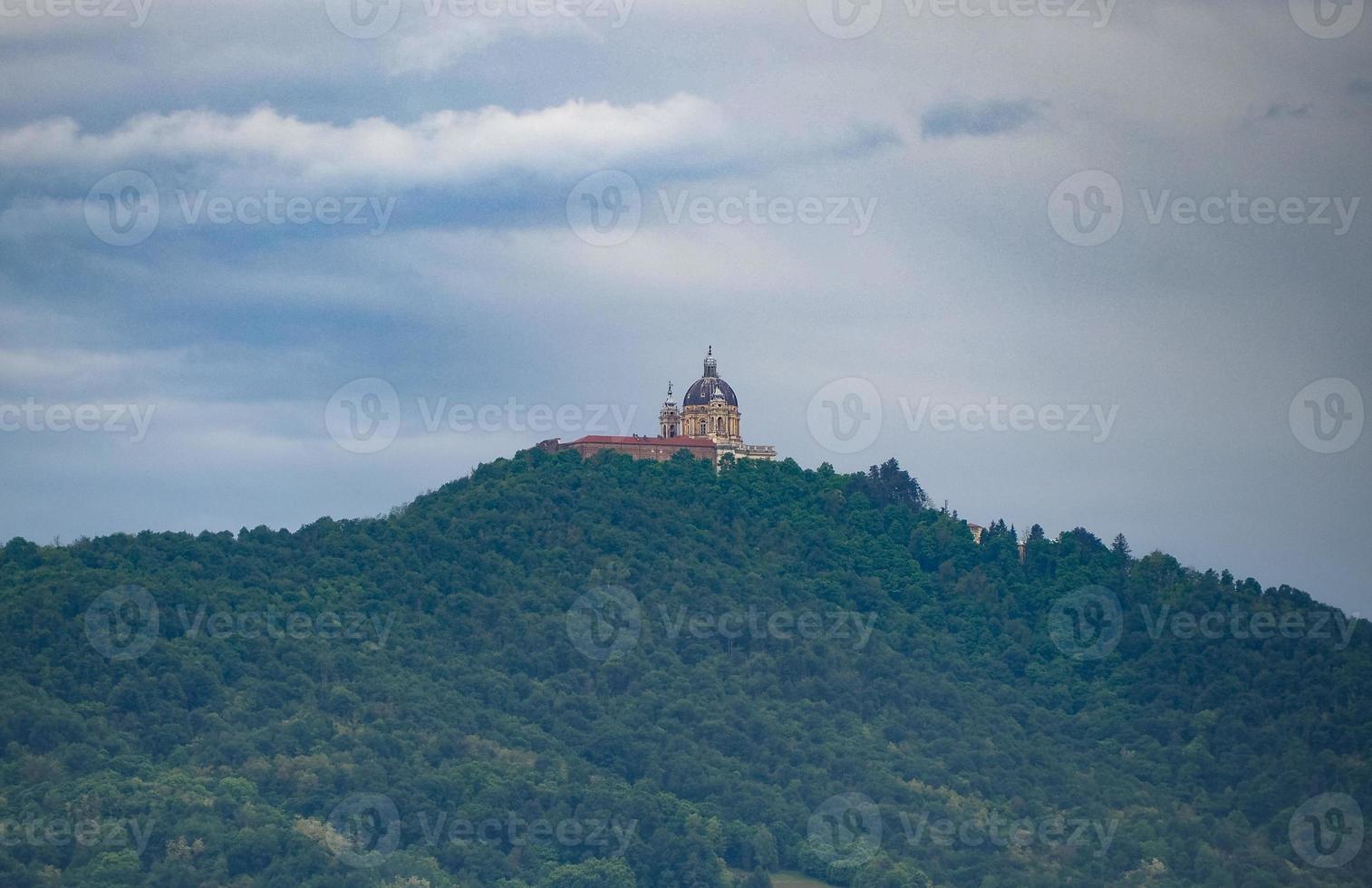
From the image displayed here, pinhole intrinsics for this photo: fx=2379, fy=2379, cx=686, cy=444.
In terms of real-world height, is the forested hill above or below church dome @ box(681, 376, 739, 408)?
below

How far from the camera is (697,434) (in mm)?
124188

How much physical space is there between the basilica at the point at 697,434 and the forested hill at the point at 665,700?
3.71ft

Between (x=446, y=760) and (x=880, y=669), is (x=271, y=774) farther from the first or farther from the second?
(x=880, y=669)

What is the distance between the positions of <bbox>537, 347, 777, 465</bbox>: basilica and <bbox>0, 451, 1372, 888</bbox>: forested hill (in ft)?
3.71

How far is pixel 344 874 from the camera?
8756cm

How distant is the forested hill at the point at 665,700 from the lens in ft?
306

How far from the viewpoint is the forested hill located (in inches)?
3676

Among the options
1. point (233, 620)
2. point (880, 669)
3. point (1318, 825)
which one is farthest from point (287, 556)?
point (1318, 825)

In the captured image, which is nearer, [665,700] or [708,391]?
[665,700]

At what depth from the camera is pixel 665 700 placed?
10719 centimetres

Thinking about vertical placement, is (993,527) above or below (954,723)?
above

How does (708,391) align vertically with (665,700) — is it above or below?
above

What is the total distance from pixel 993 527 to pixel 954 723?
18158 mm

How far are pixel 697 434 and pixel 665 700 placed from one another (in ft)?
68.6
